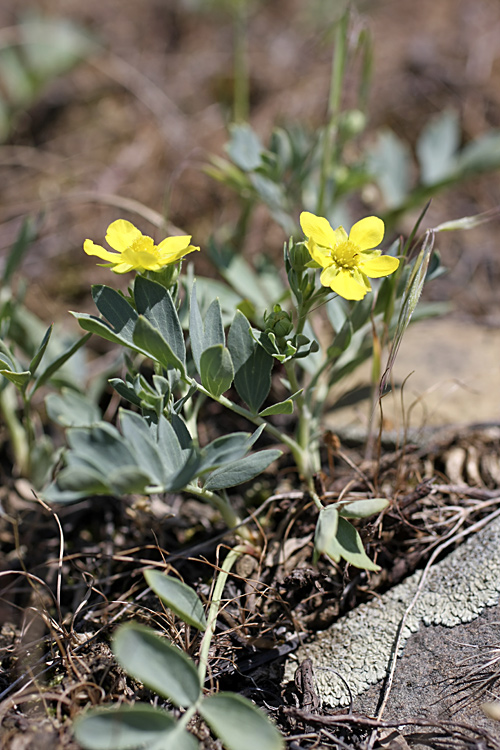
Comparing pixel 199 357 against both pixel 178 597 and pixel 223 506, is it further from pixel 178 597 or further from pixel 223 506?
pixel 178 597

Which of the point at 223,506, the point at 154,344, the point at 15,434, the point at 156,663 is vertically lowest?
the point at 15,434

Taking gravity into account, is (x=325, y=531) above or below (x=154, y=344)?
below

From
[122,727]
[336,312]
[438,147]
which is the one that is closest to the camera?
[122,727]

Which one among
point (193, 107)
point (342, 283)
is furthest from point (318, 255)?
point (193, 107)

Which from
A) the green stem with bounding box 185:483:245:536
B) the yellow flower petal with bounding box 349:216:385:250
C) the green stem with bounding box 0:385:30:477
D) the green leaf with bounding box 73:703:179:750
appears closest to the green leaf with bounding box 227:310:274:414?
the green stem with bounding box 185:483:245:536

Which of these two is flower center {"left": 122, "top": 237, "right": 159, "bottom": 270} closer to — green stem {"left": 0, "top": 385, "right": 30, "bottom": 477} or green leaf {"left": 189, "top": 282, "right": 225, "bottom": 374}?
green leaf {"left": 189, "top": 282, "right": 225, "bottom": 374}

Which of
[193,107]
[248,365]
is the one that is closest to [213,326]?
[248,365]

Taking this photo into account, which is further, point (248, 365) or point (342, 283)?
point (248, 365)

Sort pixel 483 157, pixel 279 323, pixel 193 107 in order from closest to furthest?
pixel 279 323 → pixel 483 157 → pixel 193 107
